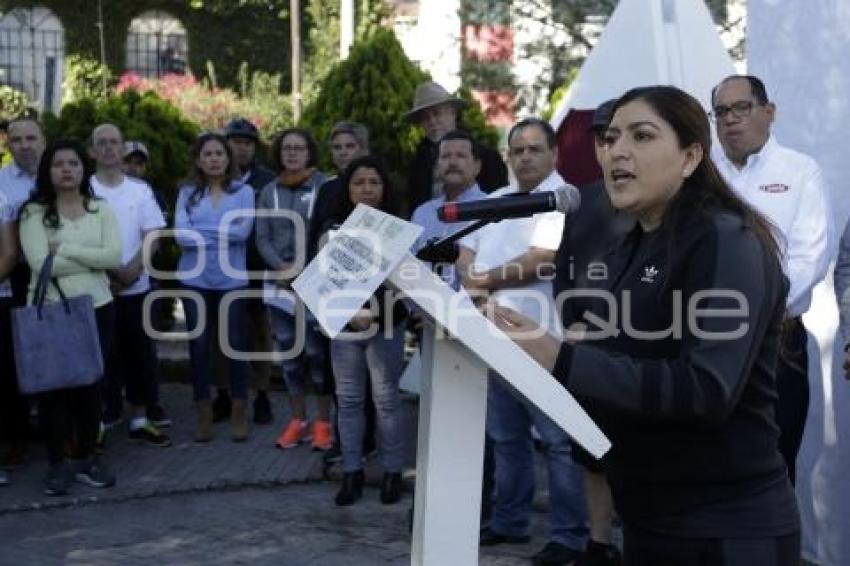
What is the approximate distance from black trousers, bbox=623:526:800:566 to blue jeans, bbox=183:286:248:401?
5709mm

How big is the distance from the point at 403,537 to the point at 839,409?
7.38ft

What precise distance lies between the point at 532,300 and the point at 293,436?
9.02 ft

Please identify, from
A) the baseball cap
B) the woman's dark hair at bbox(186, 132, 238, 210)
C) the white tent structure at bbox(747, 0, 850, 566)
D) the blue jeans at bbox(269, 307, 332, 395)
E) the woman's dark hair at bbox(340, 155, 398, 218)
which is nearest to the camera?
the white tent structure at bbox(747, 0, 850, 566)

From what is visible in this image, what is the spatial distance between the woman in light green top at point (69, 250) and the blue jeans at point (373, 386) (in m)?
1.45

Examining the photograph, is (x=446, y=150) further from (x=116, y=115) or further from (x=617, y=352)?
(x=116, y=115)

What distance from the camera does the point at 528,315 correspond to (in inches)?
224

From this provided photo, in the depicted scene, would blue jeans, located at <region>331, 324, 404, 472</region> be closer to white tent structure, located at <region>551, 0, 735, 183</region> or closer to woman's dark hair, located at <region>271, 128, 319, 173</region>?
woman's dark hair, located at <region>271, 128, 319, 173</region>

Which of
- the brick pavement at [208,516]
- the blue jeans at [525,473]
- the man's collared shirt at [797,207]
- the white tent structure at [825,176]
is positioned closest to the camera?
the man's collared shirt at [797,207]

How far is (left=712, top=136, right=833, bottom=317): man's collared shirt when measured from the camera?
498 cm

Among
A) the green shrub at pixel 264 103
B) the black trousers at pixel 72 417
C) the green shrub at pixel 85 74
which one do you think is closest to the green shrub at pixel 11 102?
the green shrub at pixel 85 74

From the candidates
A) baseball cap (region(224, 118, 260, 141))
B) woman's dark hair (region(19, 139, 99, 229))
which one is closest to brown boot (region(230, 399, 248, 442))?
woman's dark hair (region(19, 139, 99, 229))

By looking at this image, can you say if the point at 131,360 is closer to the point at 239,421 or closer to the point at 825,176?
the point at 239,421

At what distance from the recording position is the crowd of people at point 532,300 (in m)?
2.47

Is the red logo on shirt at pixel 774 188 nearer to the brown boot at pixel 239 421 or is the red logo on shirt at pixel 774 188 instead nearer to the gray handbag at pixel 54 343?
the gray handbag at pixel 54 343
